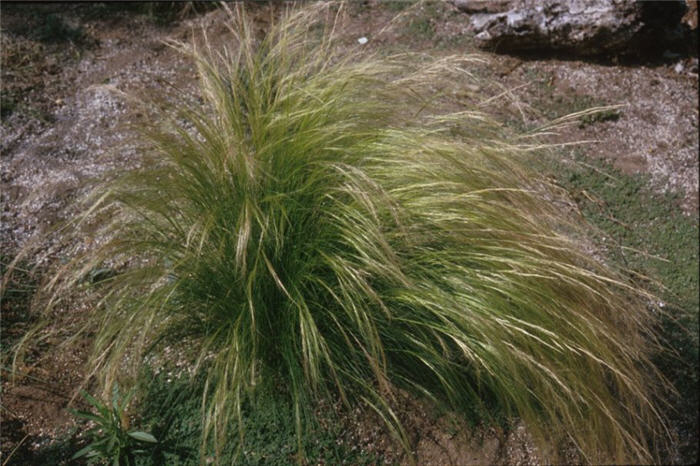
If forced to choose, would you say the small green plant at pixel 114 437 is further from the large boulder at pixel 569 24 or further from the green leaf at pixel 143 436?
the large boulder at pixel 569 24

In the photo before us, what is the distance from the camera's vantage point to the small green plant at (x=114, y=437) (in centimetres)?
211

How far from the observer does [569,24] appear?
410 centimetres

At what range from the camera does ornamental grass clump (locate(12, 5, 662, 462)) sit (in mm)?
2186

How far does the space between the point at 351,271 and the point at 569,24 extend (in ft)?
9.00

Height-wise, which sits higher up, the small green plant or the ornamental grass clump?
the ornamental grass clump

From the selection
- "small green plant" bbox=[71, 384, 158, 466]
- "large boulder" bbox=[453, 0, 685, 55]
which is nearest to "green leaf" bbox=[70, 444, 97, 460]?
"small green plant" bbox=[71, 384, 158, 466]

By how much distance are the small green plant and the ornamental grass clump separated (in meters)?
0.12

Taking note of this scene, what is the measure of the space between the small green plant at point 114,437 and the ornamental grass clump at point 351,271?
12cm

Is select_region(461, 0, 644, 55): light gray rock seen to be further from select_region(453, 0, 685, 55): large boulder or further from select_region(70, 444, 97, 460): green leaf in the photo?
select_region(70, 444, 97, 460): green leaf

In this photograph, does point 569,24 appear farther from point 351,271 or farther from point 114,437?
point 114,437

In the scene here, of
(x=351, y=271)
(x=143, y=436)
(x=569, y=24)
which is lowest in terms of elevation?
(x=143, y=436)

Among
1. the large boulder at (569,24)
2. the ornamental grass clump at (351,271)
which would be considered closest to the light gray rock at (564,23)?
the large boulder at (569,24)

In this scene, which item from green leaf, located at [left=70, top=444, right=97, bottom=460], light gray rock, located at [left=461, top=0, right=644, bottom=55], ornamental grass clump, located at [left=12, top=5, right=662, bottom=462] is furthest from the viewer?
light gray rock, located at [left=461, top=0, right=644, bottom=55]

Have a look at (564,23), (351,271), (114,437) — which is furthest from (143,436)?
(564,23)
